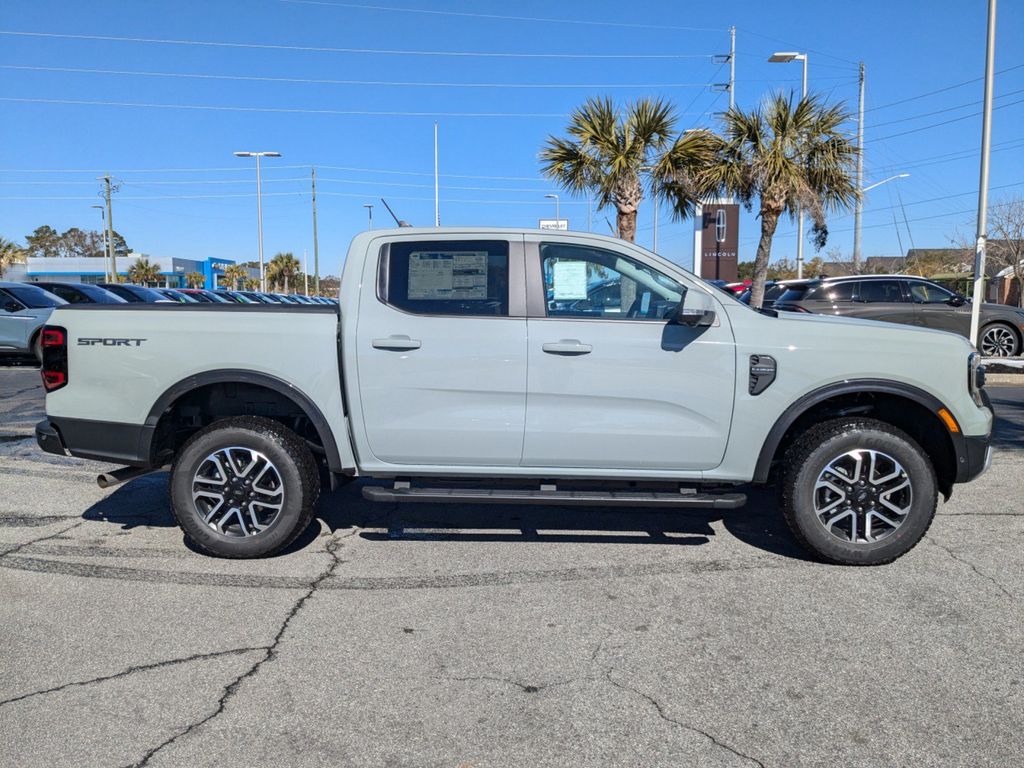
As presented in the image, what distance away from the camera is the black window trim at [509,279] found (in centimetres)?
466

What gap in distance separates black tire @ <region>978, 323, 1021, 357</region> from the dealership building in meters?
68.4

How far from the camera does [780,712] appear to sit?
3135mm

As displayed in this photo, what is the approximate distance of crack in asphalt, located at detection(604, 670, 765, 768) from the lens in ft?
9.36

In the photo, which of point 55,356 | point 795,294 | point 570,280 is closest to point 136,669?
point 55,356

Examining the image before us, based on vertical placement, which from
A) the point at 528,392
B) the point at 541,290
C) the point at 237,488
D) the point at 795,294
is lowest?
the point at 237,488

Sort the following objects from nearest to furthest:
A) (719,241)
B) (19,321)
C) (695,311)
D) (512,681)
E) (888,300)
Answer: (512,681) < (695,311) < (888,300) < (19,321) < (719,241)

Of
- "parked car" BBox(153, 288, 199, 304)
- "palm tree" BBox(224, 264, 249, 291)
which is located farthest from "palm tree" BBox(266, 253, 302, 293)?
"parked car" BBox(153, 288, 199, 304)

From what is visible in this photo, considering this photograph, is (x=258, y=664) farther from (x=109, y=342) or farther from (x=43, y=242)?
(x=43, y=242)

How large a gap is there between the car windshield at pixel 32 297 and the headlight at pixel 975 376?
1529cm

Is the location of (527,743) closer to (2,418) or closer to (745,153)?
(2,418)

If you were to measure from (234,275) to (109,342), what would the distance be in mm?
87717

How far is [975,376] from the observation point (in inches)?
180

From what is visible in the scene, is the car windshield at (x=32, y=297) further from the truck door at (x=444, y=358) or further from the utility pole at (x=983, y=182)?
the utility pole at (x=983, y=182)

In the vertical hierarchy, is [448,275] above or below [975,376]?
above
